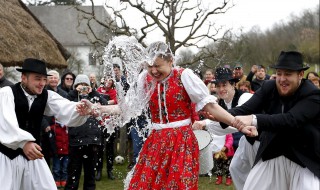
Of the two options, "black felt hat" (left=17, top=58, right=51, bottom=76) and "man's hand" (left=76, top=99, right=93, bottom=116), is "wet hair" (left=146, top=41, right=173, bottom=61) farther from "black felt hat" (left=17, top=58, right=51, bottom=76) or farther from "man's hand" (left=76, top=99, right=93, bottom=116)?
"black felt hat" (left=17, top=58, right=51, bottom=76)

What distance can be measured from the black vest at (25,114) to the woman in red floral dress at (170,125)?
1.30 meters

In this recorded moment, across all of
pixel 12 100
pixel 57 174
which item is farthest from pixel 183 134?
pixel 57 174

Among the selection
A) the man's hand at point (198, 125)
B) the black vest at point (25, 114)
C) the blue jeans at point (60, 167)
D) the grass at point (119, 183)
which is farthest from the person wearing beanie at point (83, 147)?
the man's hand at point (198, 125)

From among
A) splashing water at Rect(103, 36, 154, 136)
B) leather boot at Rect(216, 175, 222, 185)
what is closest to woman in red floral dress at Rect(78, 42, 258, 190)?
splashing water at Rect(103, 36, 154, 136)

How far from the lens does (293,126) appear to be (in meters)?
4.50

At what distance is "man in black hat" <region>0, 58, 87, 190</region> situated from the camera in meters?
5.07

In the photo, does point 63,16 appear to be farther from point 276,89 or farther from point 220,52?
point 276,89

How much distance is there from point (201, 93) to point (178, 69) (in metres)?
0.41

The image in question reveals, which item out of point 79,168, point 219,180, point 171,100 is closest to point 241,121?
point 171,100

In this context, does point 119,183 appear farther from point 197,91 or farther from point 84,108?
point 197,91

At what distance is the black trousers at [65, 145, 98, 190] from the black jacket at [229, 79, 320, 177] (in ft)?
12.2

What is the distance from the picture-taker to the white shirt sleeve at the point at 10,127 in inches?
195

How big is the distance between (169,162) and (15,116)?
172 centimetres

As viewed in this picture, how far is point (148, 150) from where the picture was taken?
489 cm
